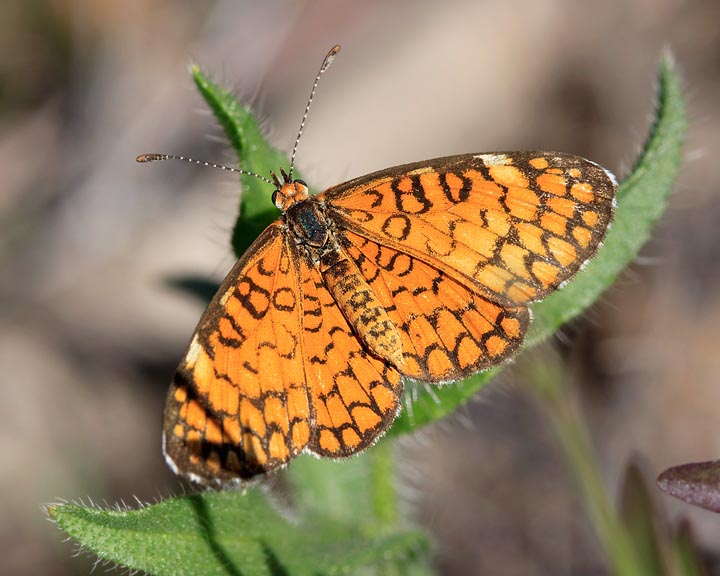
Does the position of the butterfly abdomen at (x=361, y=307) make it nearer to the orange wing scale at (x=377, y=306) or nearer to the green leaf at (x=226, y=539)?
the orange wing scale at (x=377, y=306)

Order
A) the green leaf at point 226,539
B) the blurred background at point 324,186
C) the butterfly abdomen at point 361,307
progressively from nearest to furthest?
the green leaf at point 226,539 → the butterfly abdomen at point 361,307 → the blurred background at point 324,186

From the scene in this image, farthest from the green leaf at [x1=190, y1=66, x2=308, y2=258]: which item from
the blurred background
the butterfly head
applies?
the blurred background

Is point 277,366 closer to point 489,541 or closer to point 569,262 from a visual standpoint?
point 569,262

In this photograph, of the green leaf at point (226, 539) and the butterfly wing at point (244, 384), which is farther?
the butterfly wing at point (244, 384)

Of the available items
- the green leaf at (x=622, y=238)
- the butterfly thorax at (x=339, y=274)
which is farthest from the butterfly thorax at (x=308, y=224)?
the green leaf at (x=622, y=238)

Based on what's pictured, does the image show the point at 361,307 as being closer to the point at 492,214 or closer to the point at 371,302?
the point at 371,302

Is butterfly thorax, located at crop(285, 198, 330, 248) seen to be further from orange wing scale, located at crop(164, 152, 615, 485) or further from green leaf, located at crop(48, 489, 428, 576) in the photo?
green leaf, located at crop(48, 489, 428, 576)
